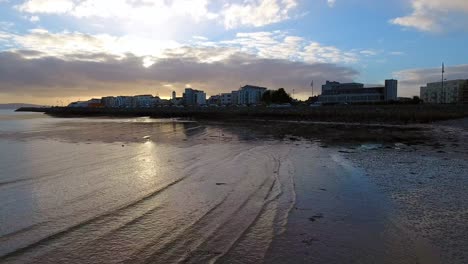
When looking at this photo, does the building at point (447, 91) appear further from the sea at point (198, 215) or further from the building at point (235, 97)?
the sea at point (198, 215)

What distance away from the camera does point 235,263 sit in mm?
→ 4707

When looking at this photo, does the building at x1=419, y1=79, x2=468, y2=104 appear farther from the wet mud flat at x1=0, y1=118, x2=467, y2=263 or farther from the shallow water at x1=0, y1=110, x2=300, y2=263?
the shallow water at x1=0, y1=110, x2=300, y2=263

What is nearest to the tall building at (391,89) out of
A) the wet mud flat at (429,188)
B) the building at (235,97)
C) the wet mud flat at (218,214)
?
the building at (235,97)

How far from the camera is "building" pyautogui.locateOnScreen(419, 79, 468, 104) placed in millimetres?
148875

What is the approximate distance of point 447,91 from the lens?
160875mm

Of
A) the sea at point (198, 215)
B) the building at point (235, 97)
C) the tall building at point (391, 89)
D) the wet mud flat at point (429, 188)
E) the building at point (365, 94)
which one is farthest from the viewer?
the building at point (235, 97)

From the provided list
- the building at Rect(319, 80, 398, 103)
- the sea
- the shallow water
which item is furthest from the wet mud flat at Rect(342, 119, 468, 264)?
the building at Rect(319, 80, 398, 103)

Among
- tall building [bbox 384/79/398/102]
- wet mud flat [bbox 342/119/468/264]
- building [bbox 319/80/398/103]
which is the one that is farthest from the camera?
building [bbox 319/80/398/103]

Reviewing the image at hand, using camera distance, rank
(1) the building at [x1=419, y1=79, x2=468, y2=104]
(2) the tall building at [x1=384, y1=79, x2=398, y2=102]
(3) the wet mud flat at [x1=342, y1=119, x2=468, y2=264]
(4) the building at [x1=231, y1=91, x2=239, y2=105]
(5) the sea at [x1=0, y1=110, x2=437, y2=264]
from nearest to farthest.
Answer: (5) the sea at [x1=0, y1=110, x2=437, y2=264]
(3) the wet mud flat at [x1=342, y1=119, x2=468, y2=264]
(2) the tall building at [x1=384, y1=79, x2=398, y2=102]
(1) the building at [x1=419, y1=79, x2=468, y2=104]
(4) the building at [x1=231, y1=91, x2=239, y2=105]

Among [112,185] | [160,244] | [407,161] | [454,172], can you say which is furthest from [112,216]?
[407,161]

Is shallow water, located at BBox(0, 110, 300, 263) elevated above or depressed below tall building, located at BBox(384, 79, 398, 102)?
below

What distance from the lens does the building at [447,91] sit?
148875mm

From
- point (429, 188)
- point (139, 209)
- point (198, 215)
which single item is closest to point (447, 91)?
point (429, 188)

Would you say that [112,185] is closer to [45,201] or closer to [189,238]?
[45,201]
